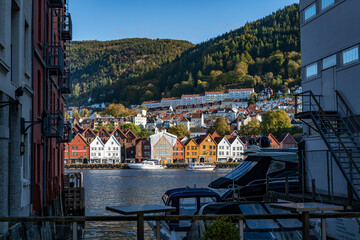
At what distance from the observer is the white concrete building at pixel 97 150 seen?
181500 millimetres

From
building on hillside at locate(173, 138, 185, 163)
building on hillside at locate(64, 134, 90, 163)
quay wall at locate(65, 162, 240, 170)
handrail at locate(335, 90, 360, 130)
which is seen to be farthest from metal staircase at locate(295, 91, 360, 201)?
building on hillside at locate(173, 138, 185, 163)

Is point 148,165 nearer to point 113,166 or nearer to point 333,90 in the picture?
point 113,166

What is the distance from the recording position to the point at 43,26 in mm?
23031

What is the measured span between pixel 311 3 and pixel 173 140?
548 ft

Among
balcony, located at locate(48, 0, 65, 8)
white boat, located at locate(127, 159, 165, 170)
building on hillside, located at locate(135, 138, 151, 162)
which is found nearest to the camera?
balcony, located at locate(48, 0, 65, 8)

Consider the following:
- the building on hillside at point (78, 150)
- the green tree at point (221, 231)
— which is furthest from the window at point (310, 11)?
the building on hillside at point (78, 150)

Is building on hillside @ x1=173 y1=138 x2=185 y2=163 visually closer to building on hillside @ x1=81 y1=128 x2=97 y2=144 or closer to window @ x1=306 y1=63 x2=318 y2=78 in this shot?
building on hillside @ x1=81 y1=128 x2=97 y2=144

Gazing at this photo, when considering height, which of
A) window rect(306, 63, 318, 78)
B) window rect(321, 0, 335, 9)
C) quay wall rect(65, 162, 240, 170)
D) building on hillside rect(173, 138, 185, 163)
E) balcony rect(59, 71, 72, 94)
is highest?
window rect(321, 0, 335, 9)

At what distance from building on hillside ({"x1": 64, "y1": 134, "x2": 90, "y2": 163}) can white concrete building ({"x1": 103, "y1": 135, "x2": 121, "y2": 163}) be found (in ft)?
25.7

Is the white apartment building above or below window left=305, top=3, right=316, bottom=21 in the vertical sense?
below

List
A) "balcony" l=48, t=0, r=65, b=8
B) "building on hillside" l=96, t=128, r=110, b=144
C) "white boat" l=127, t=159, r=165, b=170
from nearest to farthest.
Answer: "balcony" l=48, t=0, r=65, b=8, "white boat" l=127, t=159, r=165, b=170, "building on hillside" l=96, t=128, r=110, b=144

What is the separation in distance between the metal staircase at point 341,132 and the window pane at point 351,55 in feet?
4.47

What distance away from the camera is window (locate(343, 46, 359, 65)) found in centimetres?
1953

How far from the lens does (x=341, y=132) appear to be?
66.4 feet
